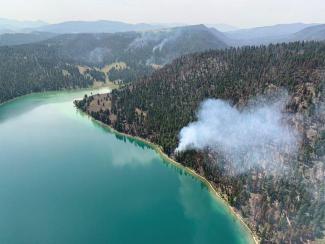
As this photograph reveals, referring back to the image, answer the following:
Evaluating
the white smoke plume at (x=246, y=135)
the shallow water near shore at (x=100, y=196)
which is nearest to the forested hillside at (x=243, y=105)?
the white smoke plume at (x=246, y=135)

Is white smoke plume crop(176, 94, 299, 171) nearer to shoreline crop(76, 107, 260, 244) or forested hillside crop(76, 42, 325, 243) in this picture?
forested hillside crop(76, 42, 325, 243)

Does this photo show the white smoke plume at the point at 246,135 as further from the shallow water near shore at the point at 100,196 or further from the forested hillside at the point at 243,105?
the shallow water near shore at the point at 100,196

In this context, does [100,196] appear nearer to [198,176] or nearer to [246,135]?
[198,176]

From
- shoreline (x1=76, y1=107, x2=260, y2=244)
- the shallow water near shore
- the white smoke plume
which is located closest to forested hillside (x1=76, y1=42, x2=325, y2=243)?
shoreline (x1=76, y1=107, x2=260, y2=244)

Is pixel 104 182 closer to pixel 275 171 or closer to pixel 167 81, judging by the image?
pixel 275 171

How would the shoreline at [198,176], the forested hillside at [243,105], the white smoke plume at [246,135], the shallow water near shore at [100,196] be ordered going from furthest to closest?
1. the white smoke plume at [246,135]
2. the forested hillside at [243,105]
3. the shoreline at [198,176]
4. the shallow water near shore at [100,196]

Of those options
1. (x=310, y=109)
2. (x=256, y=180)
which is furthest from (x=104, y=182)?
(x=310, y=109)

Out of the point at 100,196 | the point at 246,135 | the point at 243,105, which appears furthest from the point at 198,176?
the point at 243,105
